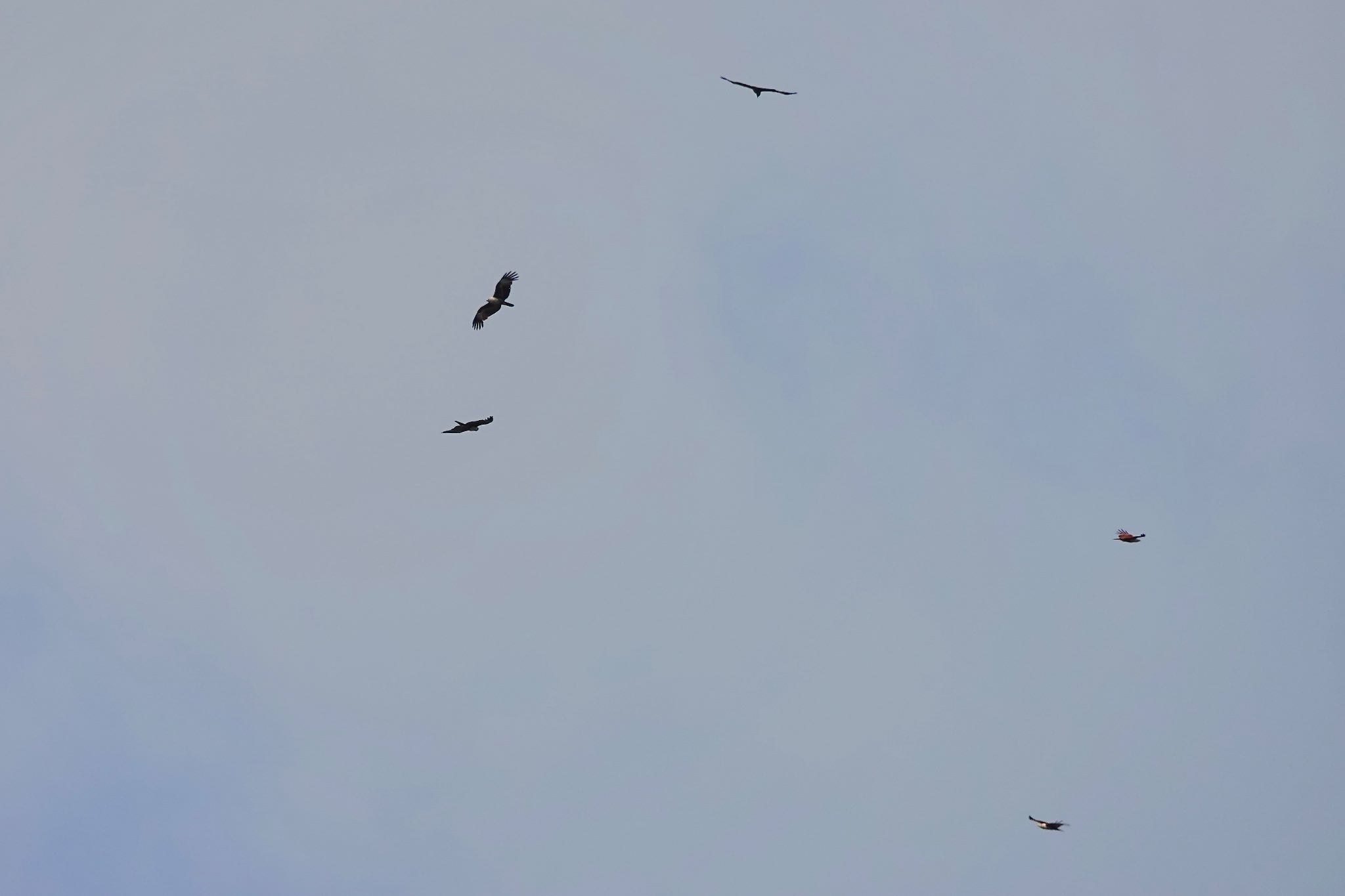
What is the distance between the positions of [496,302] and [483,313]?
4.39 feet

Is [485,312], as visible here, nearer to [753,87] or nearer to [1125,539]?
[753,87]

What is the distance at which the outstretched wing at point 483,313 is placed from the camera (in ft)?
345

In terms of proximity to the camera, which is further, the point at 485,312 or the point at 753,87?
the point at 485,312

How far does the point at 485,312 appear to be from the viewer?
106 m

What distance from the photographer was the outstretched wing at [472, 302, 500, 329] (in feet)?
345

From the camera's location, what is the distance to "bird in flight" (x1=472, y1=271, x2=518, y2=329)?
10531cm

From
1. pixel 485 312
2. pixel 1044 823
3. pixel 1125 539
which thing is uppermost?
pixel 485 312

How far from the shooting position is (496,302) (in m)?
106

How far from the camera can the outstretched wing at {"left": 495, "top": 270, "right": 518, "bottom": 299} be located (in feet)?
348

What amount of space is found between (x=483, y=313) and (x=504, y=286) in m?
2.78

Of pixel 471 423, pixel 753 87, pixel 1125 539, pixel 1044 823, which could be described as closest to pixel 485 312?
pixel 471 423

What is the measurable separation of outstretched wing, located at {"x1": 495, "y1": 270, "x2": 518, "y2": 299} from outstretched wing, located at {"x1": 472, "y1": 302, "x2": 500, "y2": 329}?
1.08 m

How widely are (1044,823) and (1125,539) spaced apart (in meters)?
23.0

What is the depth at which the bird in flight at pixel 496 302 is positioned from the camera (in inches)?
4146
